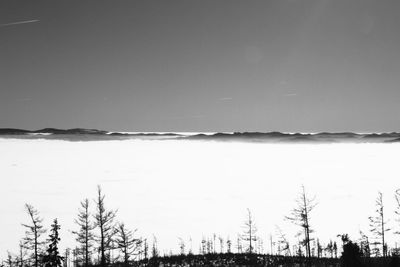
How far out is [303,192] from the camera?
123 ft

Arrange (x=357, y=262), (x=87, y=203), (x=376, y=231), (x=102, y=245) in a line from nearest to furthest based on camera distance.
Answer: (x=357, y=262) → (x=102, y=245) → (x=87, y=203) → (x=376, y=231)

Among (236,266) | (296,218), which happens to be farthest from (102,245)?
(236,266)

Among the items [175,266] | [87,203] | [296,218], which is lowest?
[175,266]

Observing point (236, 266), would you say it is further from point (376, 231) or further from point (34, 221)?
point (34, 221)

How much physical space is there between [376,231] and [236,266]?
104 feet

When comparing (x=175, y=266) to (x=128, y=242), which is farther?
(x=175, y=266)

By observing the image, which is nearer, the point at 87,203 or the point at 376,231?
the point at 87,203

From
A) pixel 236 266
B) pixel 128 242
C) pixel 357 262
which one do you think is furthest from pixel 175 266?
pixel 357 262

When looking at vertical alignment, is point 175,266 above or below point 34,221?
below

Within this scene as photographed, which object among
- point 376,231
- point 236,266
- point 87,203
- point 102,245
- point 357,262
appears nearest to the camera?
point 357,262

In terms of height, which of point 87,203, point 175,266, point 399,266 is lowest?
point 175,266

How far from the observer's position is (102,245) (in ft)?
110

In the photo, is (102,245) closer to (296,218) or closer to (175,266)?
(296,218)

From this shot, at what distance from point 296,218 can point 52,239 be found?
88.8 feet
